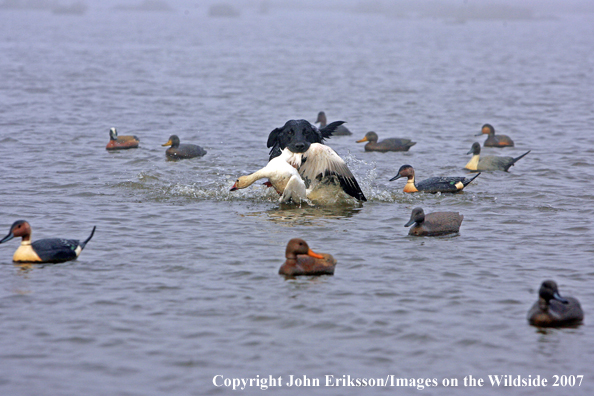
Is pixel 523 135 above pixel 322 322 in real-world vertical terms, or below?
above

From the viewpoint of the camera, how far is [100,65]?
3556cm

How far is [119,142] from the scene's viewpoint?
1711 cm

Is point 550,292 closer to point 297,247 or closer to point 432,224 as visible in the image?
point 297,247

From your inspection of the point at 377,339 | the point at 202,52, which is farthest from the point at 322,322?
the point at 202,52

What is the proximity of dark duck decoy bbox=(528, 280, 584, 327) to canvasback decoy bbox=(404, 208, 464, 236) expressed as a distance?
3.09 metres

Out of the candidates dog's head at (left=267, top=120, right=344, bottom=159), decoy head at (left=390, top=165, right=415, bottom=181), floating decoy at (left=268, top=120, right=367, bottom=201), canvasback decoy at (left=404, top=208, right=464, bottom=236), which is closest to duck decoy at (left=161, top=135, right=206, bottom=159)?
dog's head at (left=267, top=120, right=344, bottom=159)

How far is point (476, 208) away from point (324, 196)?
2.61 metres

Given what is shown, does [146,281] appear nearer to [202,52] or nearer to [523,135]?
[523,135]

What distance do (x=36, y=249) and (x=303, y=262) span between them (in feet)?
10.7

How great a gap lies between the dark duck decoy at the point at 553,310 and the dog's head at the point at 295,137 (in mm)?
5754

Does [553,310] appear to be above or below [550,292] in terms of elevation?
below

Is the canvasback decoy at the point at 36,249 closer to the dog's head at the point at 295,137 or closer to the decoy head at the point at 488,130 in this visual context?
the dog's head at the point at 295,137

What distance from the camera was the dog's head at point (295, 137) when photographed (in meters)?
12.6

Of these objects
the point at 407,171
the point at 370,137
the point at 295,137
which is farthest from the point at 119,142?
the point at 407,171
